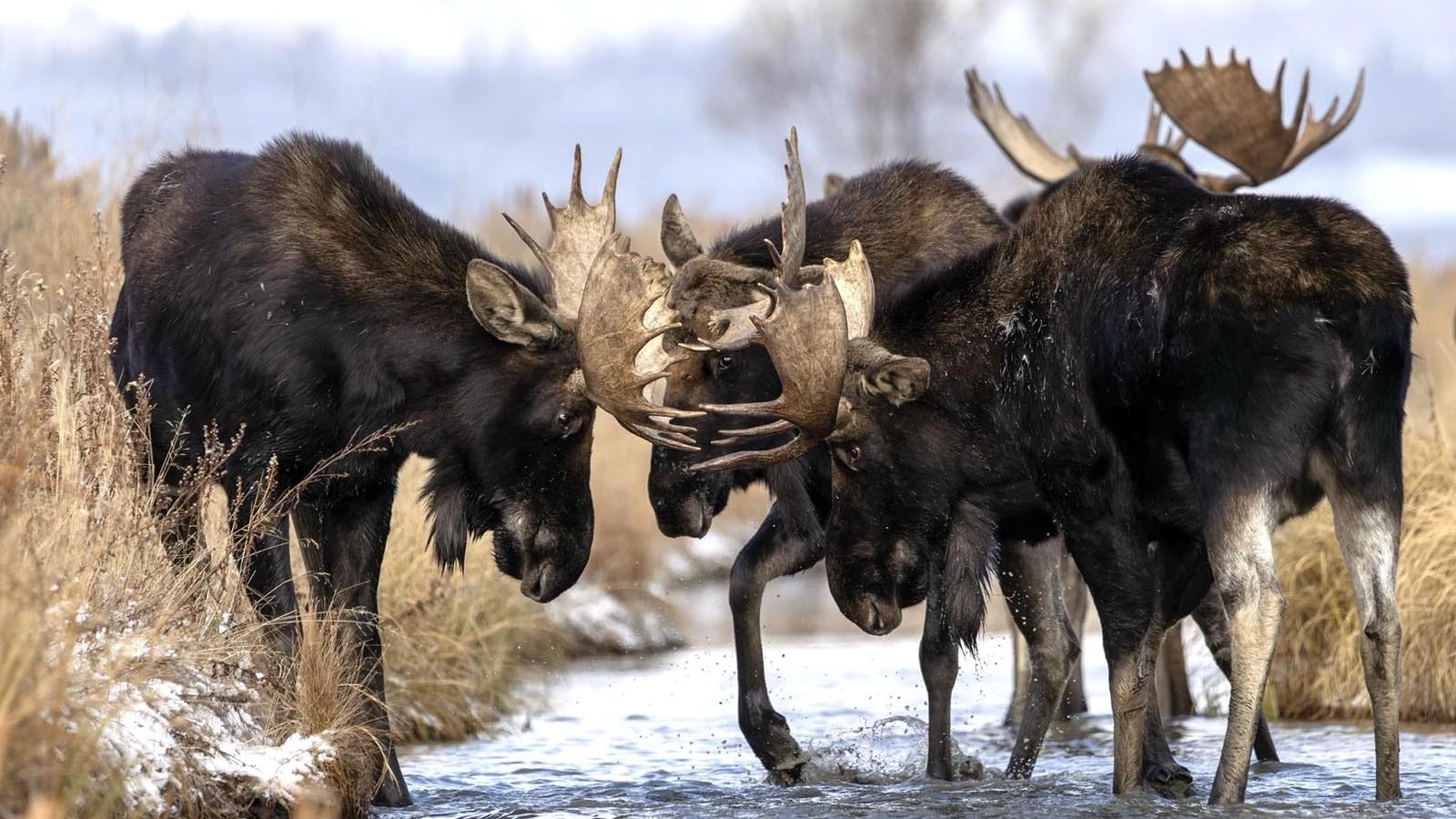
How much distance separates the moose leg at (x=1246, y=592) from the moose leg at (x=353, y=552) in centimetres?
309

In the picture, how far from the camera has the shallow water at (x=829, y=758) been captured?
653 cm

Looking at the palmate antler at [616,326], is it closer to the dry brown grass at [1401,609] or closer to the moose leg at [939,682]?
the moose leg at [939,682]

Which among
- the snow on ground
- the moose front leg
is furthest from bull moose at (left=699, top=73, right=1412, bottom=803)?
the snow on ground

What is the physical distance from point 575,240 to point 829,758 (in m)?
2.39

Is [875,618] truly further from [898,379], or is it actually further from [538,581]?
[538,581]

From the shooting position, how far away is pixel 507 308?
22.5 ft

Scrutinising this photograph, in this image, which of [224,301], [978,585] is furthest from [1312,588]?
[224,301]

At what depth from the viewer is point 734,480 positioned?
8.13 m

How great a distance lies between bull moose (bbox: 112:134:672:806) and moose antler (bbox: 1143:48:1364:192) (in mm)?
5481

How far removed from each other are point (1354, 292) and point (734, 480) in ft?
10.1

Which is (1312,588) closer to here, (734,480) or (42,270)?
(734,480)

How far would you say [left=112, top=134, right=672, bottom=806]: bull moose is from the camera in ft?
22.4

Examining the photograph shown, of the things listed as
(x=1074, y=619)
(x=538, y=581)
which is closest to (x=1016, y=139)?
(x=1074, y=619)

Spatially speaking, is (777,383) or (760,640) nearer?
(777,383)
